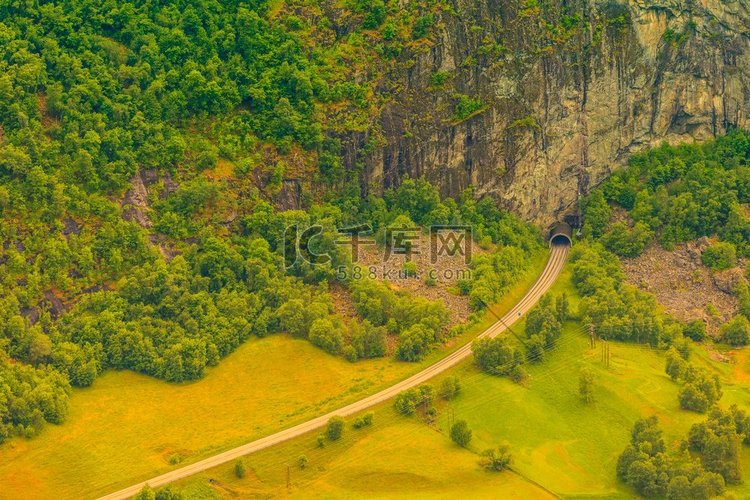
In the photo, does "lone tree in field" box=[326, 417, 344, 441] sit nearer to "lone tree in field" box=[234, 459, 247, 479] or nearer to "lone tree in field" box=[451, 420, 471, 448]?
"lone tree in field" box=[234, 459, 247, 479]

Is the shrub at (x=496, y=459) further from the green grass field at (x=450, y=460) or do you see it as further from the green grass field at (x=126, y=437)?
the green grass field at (x=126, y=437)

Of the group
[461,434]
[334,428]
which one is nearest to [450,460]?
[461,434]

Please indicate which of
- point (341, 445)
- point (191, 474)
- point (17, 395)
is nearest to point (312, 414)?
point (341, 445)

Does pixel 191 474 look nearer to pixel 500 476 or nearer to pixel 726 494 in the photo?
pixel 500 476

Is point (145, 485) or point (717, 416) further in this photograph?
point (717, 416)

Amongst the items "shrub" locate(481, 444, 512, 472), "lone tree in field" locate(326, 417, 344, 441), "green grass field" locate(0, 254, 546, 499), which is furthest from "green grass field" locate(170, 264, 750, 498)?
"green grass field" locate(0, 254, 546, 499)
